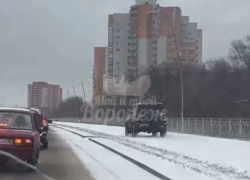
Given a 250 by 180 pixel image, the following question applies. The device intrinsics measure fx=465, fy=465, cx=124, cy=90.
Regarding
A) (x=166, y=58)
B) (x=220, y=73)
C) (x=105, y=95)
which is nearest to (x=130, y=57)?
(x=166, y=58)

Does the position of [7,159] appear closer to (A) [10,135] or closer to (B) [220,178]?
(A) [10,135]

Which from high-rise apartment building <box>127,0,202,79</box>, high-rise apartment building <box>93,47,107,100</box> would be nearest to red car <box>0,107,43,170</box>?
high-rise apartment building <box>127,0,202,79</box>

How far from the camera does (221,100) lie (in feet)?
219

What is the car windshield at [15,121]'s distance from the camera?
12.8 metres

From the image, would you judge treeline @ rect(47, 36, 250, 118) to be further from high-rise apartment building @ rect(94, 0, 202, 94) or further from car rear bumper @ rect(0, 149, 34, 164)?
car rear bumper @ rect(0, 149, 34, 164)

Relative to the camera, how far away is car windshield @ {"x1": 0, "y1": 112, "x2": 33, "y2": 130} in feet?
42.0

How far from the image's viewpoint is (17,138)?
1176cm

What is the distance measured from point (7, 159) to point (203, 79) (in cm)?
6354

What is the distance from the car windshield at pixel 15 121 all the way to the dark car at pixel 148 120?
19746mm

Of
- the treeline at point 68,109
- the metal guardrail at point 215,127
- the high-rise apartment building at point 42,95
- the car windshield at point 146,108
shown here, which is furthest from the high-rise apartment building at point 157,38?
the high-rise apartment building at point 42,95

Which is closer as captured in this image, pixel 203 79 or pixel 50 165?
pixel 50 165

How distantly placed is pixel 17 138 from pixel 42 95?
142068 millimetres

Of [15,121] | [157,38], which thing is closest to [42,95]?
[157,38]

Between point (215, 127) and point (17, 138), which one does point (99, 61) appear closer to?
point (215, 127)
